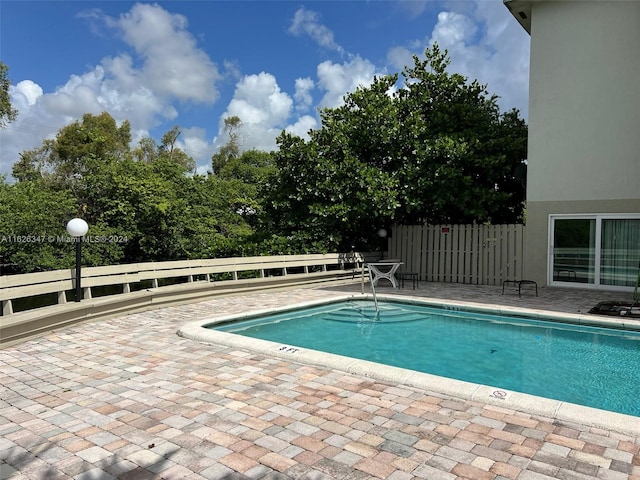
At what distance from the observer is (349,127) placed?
13773mm

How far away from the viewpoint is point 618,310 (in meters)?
8.10

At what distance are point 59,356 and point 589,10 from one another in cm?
1369

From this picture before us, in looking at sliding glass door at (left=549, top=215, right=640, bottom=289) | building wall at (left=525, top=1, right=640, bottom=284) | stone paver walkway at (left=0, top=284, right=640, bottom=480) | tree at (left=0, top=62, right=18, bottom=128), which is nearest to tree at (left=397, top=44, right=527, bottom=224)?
building wall at (left=525, top=1, right=640, bottom=284)

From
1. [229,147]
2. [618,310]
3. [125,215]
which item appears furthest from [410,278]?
[229,147]

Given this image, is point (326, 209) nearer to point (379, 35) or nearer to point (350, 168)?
point (350, 168)

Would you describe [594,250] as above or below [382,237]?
below

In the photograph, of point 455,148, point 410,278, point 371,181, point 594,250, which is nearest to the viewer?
point 594,250

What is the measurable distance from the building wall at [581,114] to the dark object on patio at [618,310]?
11.9ft

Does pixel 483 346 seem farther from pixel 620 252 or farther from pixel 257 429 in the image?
pixel 620 252

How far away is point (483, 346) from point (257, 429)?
4.58 meters

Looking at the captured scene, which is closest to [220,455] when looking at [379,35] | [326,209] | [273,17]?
[326,209]

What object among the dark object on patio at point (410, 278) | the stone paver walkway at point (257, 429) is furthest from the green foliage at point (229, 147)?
the stone paver walkway at point (257, 429)

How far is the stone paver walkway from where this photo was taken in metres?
2.74

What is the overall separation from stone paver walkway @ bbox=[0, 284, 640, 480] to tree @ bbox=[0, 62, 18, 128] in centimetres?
1965
